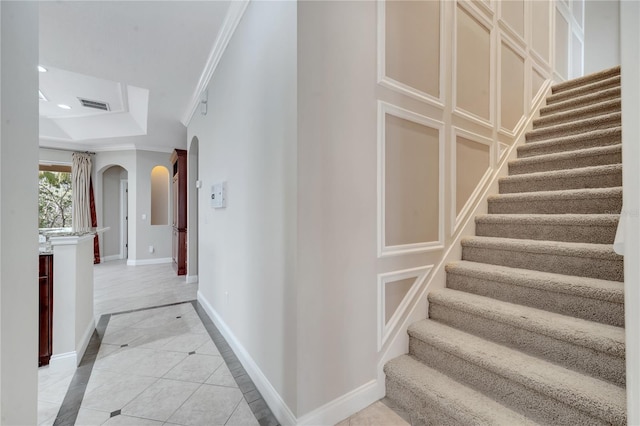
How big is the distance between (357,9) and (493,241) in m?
1.91

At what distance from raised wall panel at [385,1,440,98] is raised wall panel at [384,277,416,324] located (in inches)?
54.6

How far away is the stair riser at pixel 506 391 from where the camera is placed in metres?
1.21

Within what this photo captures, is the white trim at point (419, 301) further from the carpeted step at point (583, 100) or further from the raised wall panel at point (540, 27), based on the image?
the raised wall panel at point (540, 27)

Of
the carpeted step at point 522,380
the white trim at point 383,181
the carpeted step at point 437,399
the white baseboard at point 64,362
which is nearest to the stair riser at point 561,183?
the white trim at point 383,181

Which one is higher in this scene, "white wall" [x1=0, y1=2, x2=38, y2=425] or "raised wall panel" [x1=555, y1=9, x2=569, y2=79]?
"raised wall panel" [x1=555, y1=9, x2=569, y2=79]

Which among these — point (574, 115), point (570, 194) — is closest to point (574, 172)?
point (570, 194)

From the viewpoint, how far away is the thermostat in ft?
8.57

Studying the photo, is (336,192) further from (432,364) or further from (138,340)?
(138,340)

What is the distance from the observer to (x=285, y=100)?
1.54 m

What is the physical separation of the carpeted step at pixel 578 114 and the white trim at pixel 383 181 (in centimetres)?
180

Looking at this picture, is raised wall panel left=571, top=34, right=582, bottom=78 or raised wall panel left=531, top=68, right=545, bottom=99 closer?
raised wall panel left=531, top=68, right=545, bottom=99

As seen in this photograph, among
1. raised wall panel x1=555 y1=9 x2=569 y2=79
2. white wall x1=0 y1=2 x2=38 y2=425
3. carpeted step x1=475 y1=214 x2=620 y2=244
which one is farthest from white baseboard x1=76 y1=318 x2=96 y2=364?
raised wall panel x1=555 y1=9 x2=569 y2=79

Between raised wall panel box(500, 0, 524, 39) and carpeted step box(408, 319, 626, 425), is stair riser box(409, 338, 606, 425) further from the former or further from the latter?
raised wall panel box(500, 0, 524, 39)

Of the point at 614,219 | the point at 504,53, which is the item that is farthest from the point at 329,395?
the point at 504,53
